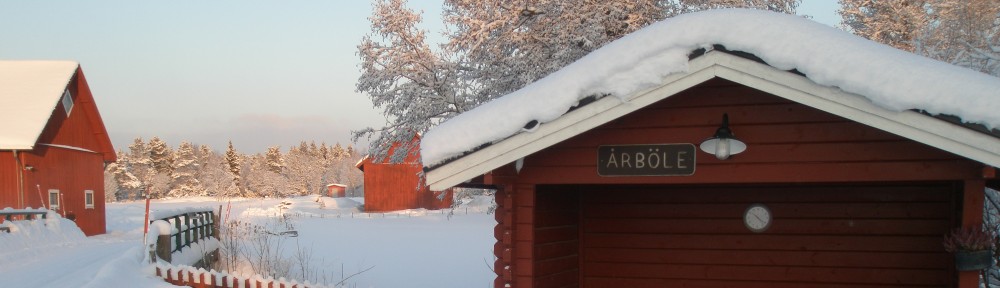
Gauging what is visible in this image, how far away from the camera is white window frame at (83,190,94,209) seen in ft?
72.0

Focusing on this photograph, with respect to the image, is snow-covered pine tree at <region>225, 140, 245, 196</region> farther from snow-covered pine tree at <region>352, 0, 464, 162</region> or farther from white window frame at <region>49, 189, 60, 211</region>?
snow-covered pine tree at <region>352, 0, 464, 162</region>

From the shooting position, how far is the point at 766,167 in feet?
15.3

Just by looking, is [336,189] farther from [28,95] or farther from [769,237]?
[769,237]

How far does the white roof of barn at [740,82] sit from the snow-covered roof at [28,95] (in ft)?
61.4

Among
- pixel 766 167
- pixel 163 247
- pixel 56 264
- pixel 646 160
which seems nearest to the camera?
pixel 766 167

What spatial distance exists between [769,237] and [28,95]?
74.0ft

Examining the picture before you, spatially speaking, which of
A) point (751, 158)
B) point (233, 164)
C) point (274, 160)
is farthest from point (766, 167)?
point (274, 160)

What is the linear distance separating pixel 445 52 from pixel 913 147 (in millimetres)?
11319

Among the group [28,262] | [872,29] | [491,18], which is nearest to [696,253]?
[491,18]

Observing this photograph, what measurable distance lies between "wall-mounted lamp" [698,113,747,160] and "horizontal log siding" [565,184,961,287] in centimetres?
214

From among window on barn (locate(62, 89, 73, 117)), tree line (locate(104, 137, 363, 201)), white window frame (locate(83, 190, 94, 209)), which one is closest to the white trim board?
Answer: window on barn (locate(62, 89, 73, 117))

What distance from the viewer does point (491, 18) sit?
14.1 m

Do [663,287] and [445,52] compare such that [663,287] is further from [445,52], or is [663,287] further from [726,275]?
[445,52]

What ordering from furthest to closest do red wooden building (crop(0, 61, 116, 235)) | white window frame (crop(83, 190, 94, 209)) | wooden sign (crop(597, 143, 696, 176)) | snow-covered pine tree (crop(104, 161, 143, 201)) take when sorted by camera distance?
snow-covered pine tree (crop(104, 161, 143, 201)), white window frame (crop(83, 190, 94, 209)), red wooden building (crop(0, 61, 116, 235)), wooden sign (crop(597, 143, 696, 176))
